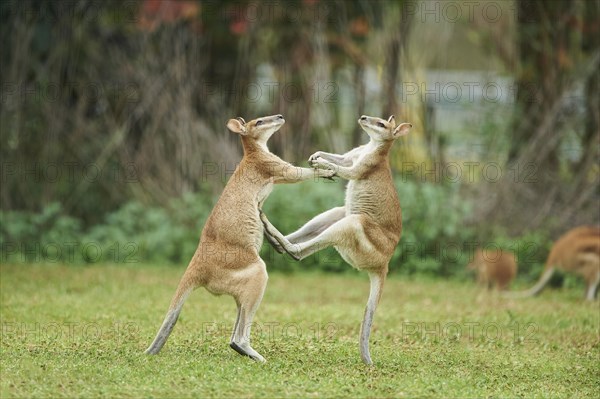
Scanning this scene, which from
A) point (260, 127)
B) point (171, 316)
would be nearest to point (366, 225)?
point (260, 127)

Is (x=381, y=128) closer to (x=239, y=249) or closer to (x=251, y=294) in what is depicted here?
(x=239, y=249)

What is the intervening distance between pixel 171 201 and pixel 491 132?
4.46 meters

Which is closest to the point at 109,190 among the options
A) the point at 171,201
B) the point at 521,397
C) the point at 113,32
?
the point at 171,201

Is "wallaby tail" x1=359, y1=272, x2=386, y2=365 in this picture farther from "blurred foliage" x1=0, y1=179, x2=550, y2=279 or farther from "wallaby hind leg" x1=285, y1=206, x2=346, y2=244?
"blurred foliage" x1=0, y1=179, x2=550, y2=279

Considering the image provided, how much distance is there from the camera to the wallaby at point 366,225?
7.57 metres

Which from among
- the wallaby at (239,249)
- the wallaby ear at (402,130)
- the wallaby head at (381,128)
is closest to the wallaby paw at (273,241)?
the wallaby at (239,249)

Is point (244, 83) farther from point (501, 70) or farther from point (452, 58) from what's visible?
point (452, 58)

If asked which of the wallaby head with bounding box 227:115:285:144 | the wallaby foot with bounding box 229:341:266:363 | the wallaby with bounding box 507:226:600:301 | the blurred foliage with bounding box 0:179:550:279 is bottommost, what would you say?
the blurred foliage with bounding box 0:179:550:279

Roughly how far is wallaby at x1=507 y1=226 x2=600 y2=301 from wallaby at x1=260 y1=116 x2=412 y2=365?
3979mm

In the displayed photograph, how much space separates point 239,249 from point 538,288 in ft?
17.4

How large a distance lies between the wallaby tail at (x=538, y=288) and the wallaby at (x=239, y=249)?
4717mm

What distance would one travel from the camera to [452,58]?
20531 millimetres

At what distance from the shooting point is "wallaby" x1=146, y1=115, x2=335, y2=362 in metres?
7.27

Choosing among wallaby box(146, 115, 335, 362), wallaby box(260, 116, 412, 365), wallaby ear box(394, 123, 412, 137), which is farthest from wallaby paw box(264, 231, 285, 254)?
wallaby ear box(394, 123, 412, 137)
